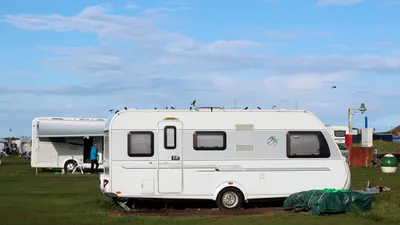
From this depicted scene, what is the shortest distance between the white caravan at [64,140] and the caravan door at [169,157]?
17078 millimetres

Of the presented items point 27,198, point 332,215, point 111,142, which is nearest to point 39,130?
point 27,198

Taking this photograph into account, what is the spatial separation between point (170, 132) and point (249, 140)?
2.17 meters

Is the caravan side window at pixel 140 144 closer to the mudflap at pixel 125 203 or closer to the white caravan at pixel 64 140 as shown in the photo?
the mudflap at pixel 125 203

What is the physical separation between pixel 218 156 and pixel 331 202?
3.35 meters

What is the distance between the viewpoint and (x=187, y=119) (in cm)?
1706

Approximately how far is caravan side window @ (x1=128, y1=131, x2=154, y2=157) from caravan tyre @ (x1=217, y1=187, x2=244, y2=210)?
7.27 feet

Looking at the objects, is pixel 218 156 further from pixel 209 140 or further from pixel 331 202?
pixel 331 202

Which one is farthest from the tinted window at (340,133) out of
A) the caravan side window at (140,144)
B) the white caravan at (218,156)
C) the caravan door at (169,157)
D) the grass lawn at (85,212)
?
the caravan side window at (140,144)

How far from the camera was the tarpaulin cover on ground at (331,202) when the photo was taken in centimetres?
1518

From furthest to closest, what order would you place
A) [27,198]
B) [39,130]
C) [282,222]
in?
[39,130] → [27,198] → [282,222]

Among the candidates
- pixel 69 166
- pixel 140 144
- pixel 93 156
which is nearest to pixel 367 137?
pixel 69 166

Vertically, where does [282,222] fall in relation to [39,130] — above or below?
below

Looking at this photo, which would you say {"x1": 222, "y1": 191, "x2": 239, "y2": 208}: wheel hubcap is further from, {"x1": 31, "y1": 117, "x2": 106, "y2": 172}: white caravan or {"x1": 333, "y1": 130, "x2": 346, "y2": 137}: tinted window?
{"x1": 333, "y1": 130, "x2": 346, "y2": 137}: tinted window

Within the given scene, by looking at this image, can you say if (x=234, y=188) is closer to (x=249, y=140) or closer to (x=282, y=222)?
(x=249, y=140)
